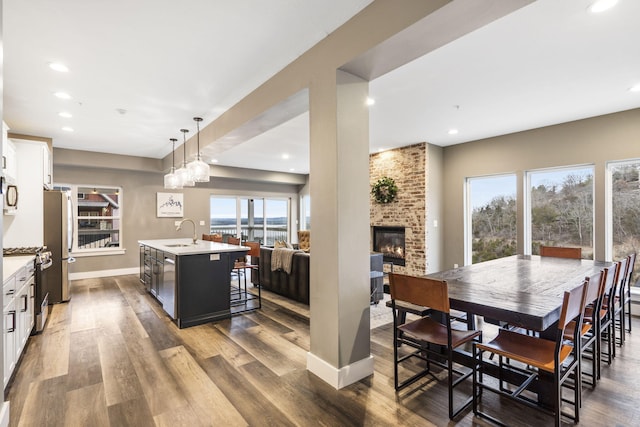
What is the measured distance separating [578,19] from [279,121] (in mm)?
2599

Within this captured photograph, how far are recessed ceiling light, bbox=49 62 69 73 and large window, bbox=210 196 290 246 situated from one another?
5.64 m

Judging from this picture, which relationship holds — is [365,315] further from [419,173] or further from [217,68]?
[419,173]

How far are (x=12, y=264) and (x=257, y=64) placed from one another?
2.91 metres

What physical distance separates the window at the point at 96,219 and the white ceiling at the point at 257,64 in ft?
7.10

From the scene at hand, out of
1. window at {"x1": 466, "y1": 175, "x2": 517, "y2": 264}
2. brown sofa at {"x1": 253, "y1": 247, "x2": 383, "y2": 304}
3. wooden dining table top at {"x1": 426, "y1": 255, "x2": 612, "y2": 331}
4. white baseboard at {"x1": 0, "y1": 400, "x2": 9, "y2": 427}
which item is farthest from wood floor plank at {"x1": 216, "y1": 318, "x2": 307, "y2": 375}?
window at {"x1": 466, "y1": 175, "x2": 517, "y2": 264}

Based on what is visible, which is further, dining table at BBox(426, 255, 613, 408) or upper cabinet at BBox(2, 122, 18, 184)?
upper cabinet at BBox(2, 122, 18, 184)

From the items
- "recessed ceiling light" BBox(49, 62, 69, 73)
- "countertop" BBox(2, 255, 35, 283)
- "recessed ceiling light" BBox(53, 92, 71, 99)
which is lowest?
"countertop" BBox(2, 255, 35, 283)

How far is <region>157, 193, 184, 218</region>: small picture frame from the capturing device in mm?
7465

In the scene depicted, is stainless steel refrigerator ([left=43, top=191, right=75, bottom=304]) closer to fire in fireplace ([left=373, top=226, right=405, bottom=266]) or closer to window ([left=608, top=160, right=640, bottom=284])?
fire in fireplace ([left=373, top=226, right=405, bottom=266])

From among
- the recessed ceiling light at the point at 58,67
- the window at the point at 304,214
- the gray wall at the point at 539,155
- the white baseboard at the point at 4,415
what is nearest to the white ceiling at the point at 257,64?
the recessed ceiling light at the point at 58,67

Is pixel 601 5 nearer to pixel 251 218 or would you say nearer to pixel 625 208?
pixel 625 208

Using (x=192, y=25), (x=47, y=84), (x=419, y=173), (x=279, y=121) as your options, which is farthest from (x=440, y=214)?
(x=47, y=84)

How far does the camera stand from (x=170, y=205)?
7.62 m

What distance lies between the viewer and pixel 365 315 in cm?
249
